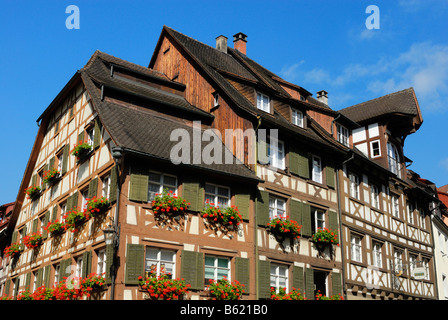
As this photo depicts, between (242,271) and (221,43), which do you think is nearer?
(242,271)

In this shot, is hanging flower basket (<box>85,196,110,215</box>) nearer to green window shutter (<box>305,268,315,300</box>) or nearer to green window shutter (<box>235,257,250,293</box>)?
green window shutter (<box>235,257,250,293</box>)

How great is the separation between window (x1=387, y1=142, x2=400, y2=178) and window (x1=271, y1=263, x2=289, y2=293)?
1040cm

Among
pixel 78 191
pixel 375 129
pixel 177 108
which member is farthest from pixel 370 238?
A: pixel 78 191

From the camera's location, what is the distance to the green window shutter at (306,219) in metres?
19.1

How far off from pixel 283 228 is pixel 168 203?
4.33 m

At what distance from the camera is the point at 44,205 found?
72.4ft

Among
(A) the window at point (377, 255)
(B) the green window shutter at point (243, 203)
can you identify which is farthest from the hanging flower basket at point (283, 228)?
(A) the window at point (377, 255)

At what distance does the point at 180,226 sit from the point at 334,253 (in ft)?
22.8

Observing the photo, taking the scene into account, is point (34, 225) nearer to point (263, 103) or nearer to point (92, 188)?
point (92, 188)

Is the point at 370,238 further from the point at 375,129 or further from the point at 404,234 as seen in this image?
the point at 375,129

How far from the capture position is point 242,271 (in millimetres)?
16641

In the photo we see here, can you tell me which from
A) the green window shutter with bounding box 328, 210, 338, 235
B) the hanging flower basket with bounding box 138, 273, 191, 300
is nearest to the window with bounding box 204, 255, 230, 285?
the hanging flower basket with bounding box 138, 273, 191, 300

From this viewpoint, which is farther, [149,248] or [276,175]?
[276,175]

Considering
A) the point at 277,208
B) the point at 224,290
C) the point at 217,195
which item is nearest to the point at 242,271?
the point at 224,290
